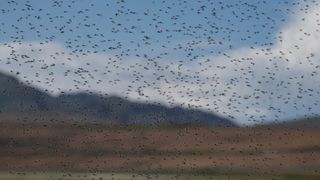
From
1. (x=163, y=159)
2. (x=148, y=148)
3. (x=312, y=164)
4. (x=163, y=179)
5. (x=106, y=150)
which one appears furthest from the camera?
(x=148, y=148)

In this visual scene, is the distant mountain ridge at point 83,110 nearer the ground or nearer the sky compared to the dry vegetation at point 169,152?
nearer the ground

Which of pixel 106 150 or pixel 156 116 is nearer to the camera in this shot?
pixel 106 150

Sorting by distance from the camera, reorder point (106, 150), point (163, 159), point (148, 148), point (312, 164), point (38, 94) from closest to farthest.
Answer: point (312, 164), point (163, 159), point (106, 150), point (148, 148), point (38, 94)

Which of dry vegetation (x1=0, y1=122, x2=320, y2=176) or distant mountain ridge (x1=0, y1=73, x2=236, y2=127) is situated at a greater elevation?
dry vegetation (x1=0, y1=122, x2=320, y2=176)

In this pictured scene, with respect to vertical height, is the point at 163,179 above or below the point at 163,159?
above

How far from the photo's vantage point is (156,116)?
159 meters

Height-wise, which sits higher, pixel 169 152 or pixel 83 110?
pixel 169 152

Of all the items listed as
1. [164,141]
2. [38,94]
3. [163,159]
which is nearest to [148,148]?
[164,141]

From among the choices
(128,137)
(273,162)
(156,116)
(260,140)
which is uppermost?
(273,162)

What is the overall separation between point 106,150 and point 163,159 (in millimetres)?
4225

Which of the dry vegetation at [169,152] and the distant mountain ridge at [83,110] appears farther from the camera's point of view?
the distant mountain ridge at [83,110]

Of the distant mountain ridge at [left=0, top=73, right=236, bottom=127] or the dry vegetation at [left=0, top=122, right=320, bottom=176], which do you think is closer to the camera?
the dry vegetation at [left=0, top=122, right=320, bottom=176]

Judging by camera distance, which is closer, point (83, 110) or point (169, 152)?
point (169, 152)

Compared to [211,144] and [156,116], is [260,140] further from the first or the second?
[156,116]
